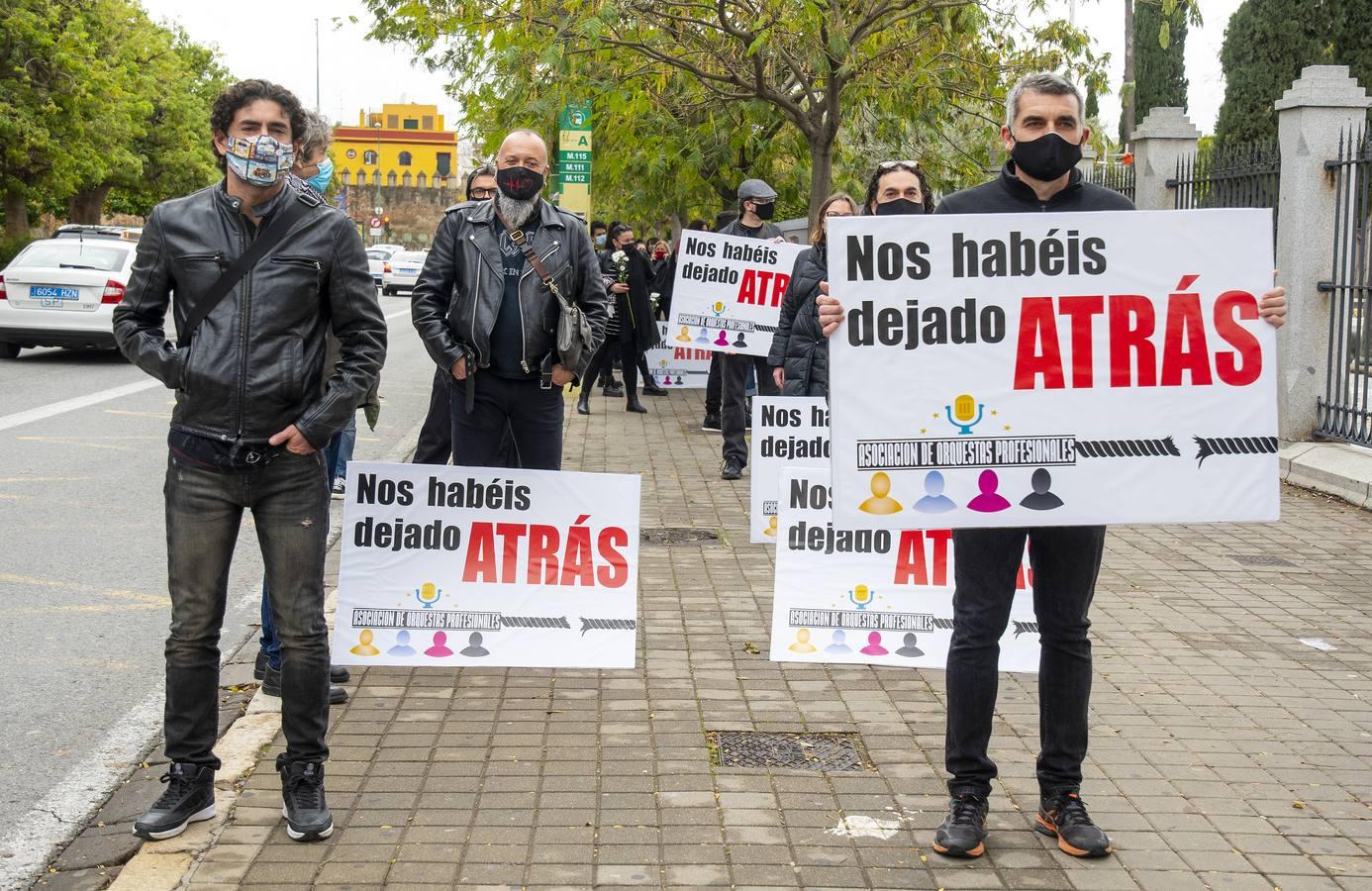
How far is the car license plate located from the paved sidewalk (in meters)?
14.7

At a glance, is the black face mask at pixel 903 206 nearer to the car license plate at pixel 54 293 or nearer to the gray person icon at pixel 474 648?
the gray person icon at pixel 474 648

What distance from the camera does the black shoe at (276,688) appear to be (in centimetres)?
574

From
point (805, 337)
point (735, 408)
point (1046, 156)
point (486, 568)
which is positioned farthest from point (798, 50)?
point (1046, 156)

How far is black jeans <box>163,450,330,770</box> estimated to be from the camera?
440cm

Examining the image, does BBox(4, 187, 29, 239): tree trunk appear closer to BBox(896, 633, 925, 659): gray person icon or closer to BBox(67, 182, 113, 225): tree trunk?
BBox(67, 182, 113, 225): tree trunk

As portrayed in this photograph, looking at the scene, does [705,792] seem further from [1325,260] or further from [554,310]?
[1325,260]

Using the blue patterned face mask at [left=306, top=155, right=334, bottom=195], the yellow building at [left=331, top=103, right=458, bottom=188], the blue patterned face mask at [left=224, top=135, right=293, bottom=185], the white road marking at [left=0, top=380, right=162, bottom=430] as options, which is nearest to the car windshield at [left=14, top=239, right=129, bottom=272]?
the white road marking at [left=0, top=380, right=162, bottom=430]

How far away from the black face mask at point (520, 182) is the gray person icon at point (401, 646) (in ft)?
5.62

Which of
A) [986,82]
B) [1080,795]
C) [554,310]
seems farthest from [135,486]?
[986,82]

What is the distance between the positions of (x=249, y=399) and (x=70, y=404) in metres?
12.5

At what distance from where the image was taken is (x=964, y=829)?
426 cm

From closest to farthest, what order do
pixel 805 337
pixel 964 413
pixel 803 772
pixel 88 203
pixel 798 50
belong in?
pixel 964 413 → pixel 803 772 → pixel 805 337 → pixel 798 50 → pixel 88 203

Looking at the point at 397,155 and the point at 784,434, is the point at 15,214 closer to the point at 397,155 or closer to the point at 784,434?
the point at 784,434

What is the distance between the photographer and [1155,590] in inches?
316
